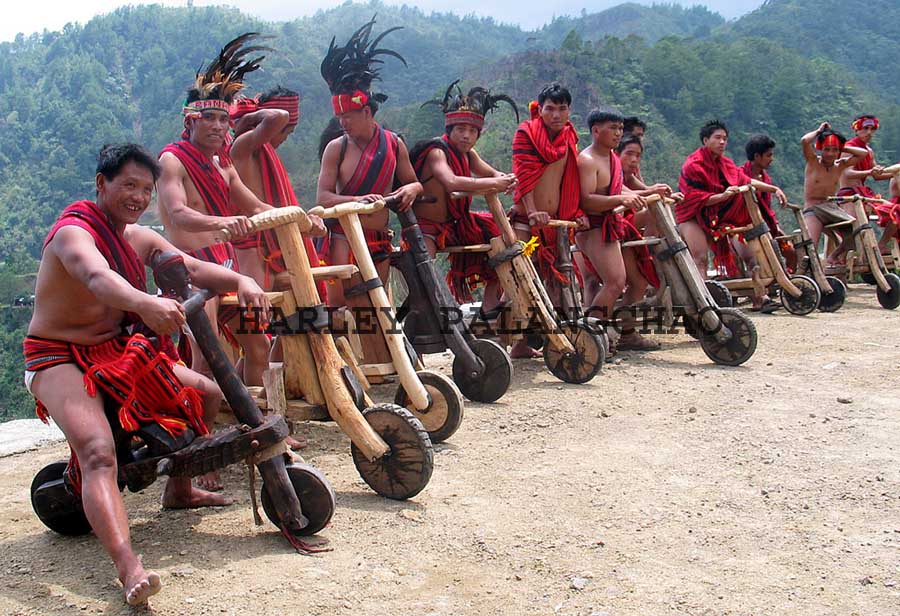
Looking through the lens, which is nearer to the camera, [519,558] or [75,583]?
[75,583]

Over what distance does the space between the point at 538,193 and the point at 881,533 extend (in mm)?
4191

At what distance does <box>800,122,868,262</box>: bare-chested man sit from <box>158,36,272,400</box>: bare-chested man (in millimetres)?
7897

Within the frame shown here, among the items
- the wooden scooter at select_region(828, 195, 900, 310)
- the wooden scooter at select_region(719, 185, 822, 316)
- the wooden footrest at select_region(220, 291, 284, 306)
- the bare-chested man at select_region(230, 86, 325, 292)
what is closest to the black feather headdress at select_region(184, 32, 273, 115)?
the bare-chested man at select_region(230, 86, 325, 292)

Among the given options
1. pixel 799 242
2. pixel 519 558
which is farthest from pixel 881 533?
pixel 799 242

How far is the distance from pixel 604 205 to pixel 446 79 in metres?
79.1

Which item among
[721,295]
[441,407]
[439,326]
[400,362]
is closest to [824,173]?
[721,295]

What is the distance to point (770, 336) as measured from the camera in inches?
320

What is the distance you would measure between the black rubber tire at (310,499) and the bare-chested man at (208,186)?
1323mm

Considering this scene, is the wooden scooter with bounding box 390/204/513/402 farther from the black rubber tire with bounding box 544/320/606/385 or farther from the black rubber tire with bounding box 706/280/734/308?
the black rubber tire with bounding box 706/280/734/308

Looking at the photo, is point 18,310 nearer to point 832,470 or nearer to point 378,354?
point 378,354

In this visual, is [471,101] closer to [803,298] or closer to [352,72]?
[352,72]

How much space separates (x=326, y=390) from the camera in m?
3.88

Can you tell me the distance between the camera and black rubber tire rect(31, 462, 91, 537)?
11.2ft

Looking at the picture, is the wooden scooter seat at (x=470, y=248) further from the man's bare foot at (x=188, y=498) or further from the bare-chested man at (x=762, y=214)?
the bare-chested man at (x=762, y=214)
